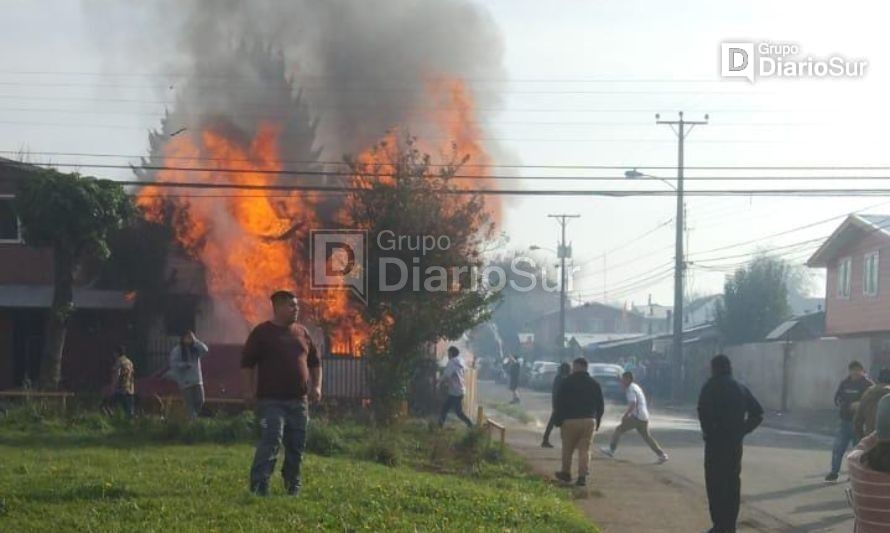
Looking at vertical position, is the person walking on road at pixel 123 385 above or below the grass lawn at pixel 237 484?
above

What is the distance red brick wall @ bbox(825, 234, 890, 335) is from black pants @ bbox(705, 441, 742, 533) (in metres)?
25.3

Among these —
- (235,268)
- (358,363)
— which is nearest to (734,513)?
(358,363)

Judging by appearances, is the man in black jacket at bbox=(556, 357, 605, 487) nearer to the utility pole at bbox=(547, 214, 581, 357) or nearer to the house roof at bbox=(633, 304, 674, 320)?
the utility pole at bbox=(547, 214, 581, 357)

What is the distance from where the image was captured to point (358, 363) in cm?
2275

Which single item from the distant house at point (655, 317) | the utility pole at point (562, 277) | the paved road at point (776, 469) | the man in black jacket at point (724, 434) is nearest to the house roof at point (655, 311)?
the distant house at point (655, 317)

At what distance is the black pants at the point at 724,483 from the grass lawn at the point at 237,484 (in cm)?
126

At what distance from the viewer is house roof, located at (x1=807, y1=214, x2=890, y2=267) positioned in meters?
34.6

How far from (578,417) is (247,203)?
45.9 feet

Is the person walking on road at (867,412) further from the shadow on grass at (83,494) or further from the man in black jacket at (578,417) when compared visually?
the shadow on grass at (83,494)

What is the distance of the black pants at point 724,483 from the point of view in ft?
33.3

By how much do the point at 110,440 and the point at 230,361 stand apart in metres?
8.98

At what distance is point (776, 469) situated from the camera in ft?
53.9

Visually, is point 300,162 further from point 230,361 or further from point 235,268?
point 230,361

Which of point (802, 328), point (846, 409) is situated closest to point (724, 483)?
point (846, 409)
